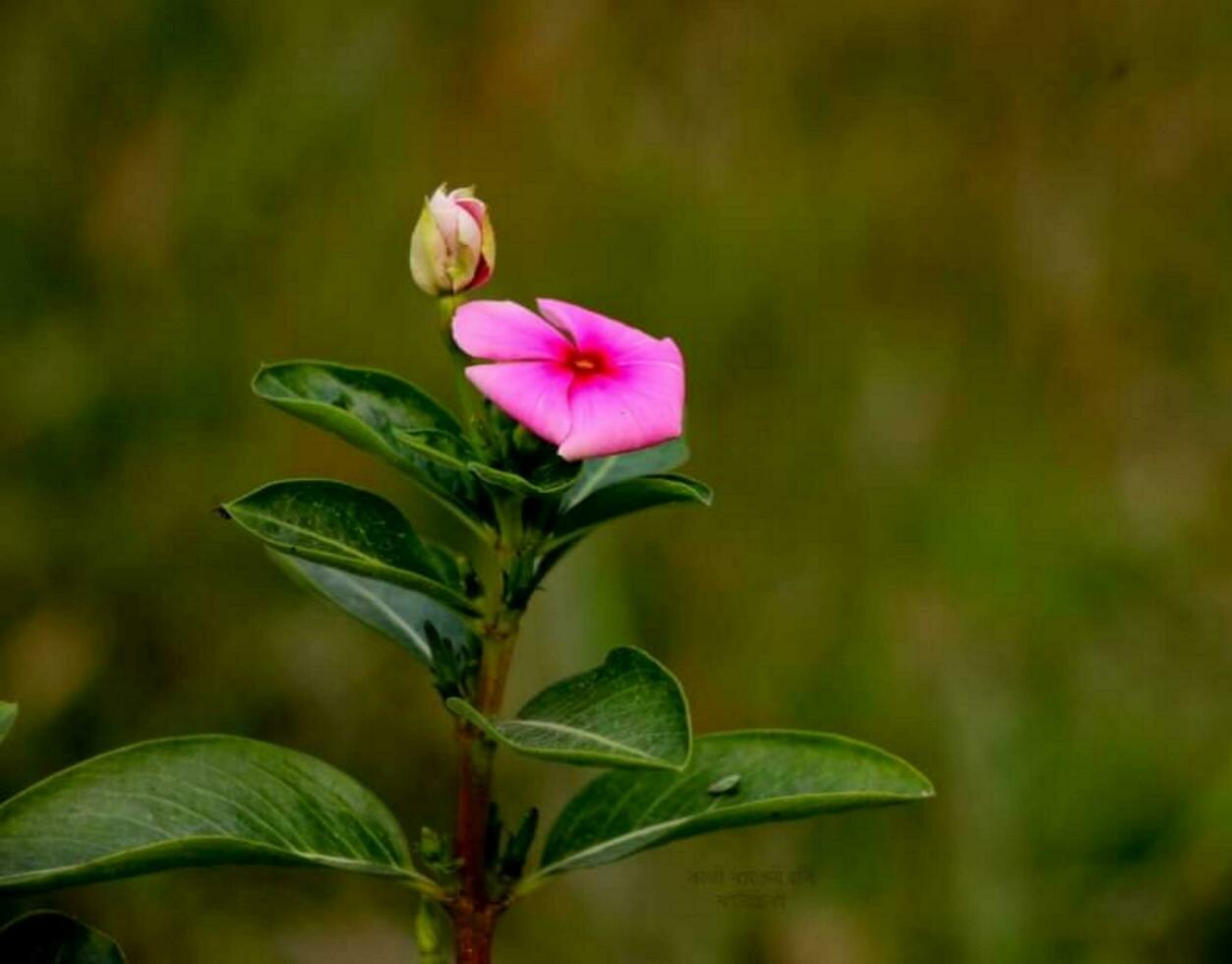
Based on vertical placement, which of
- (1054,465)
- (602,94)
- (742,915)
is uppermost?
(602,94)

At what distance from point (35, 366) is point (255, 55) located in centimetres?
43

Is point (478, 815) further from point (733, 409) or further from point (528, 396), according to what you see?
point (733, 409)

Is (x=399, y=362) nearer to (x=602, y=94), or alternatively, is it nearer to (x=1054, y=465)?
(x=602, y=94)

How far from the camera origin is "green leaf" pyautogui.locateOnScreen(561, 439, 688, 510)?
3.01 feet

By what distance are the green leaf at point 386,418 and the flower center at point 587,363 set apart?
0.06 meters

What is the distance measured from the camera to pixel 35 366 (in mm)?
1960

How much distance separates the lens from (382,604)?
37.2 inches

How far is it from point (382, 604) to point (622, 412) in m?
0.23

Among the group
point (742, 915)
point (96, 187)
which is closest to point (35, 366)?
point (96, 187)

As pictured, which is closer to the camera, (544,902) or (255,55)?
(544,902)

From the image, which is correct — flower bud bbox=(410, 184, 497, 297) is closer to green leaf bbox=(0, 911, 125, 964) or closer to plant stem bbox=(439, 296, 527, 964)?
plant stem bbox=(439, 296, 527, 964)

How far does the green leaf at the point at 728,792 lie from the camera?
2.65ft

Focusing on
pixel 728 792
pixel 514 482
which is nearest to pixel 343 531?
pixel 514 482

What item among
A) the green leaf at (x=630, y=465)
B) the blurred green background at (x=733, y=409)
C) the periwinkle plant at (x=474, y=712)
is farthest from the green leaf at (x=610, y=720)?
the blurred green background at (x=733, y=409)
